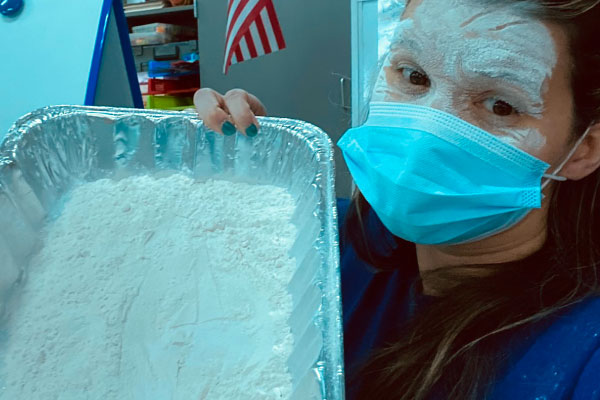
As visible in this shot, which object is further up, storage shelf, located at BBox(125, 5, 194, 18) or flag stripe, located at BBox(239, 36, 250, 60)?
storage shelf, located at BBox(125, 5, 194, 18)

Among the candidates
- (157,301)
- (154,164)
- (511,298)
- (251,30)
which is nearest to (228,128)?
(154,164)

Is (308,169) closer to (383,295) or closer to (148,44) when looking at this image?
(383,295)

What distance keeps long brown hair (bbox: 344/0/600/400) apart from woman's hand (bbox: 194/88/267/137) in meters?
0.35

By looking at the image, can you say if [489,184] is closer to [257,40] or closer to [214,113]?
[214,113]

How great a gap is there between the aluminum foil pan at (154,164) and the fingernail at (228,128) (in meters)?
0.03

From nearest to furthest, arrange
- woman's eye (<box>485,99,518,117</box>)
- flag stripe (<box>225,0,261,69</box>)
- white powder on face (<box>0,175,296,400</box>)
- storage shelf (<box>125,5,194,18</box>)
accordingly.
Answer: white powder on face (<box>0,175,296,400</box>), woman's eye (<box>485,99,518,117</box>), flag stripe (<box>225,0,261,69</box>), storage shelf (<box>125,5,194,18</box>)

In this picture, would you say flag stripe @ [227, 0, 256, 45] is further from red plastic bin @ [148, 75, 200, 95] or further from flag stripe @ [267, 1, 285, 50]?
red plastic bin @ [148, 75, 200, 95]

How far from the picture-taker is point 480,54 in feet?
1.80

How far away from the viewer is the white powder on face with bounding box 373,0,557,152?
535 mm

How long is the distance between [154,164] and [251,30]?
2.73ft

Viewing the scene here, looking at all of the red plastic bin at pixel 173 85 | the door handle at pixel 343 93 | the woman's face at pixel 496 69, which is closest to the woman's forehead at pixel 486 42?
the woman's face at pixel 496 69

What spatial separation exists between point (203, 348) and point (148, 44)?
162 cm

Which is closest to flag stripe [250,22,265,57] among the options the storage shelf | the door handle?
the door handle

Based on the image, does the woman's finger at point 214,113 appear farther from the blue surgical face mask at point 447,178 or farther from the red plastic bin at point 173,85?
the red plastic bin at point 173,85
